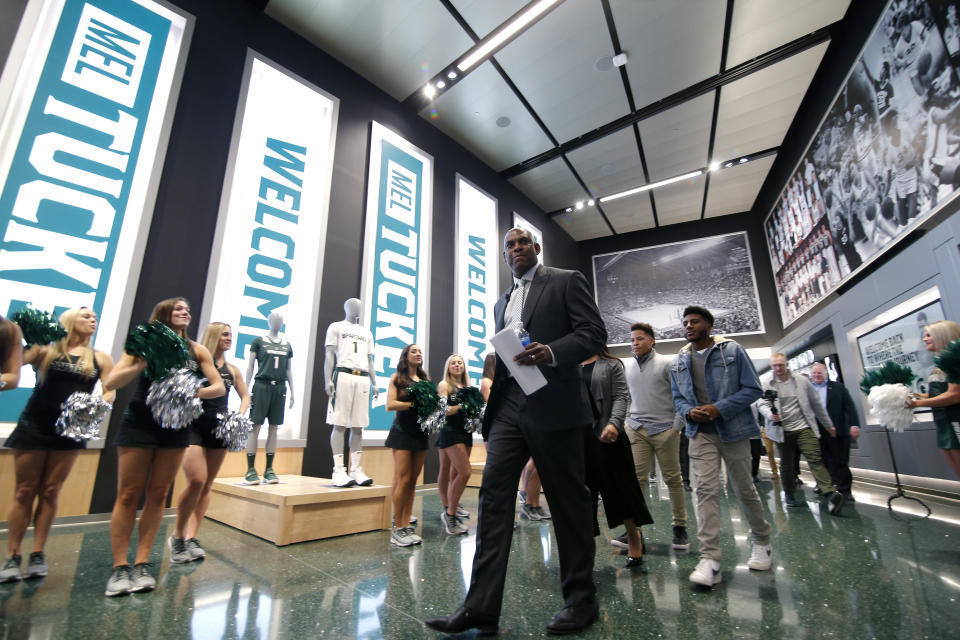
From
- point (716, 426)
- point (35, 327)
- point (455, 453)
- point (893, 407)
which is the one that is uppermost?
point (35, 327)

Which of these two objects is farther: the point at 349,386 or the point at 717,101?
the point at 717,101

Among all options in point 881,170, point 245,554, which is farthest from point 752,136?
point 245,554

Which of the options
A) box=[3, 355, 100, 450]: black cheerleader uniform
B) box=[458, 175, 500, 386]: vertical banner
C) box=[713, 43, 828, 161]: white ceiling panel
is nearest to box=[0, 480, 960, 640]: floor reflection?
box=[3, 355, 100, 450]: black cheerleader uniform

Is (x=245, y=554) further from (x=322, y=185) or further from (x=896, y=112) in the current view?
(x=896, y=112)

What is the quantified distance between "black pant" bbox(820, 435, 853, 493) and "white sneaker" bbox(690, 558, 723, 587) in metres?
3.68

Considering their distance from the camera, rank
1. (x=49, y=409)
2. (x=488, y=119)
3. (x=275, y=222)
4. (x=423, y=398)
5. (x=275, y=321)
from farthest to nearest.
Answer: (x=488, y=119), (x=275, y=222), (x=275, y=321), (x=423, y=398), (x=49, y=409)

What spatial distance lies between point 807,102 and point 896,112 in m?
3.34

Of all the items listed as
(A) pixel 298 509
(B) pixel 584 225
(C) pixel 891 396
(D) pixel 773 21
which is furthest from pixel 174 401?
(B) pixel 584 225

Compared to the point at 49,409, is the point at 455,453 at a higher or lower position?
lower

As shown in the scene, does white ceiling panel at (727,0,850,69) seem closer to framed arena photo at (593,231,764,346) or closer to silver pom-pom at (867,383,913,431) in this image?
silver pom-pom at (867,383,913,431)

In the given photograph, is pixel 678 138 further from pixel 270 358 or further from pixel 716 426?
pixel 270 358

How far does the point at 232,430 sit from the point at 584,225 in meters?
11.3

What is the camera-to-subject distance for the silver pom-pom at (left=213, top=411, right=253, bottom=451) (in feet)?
8.50

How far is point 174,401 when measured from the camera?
6.86 ft
